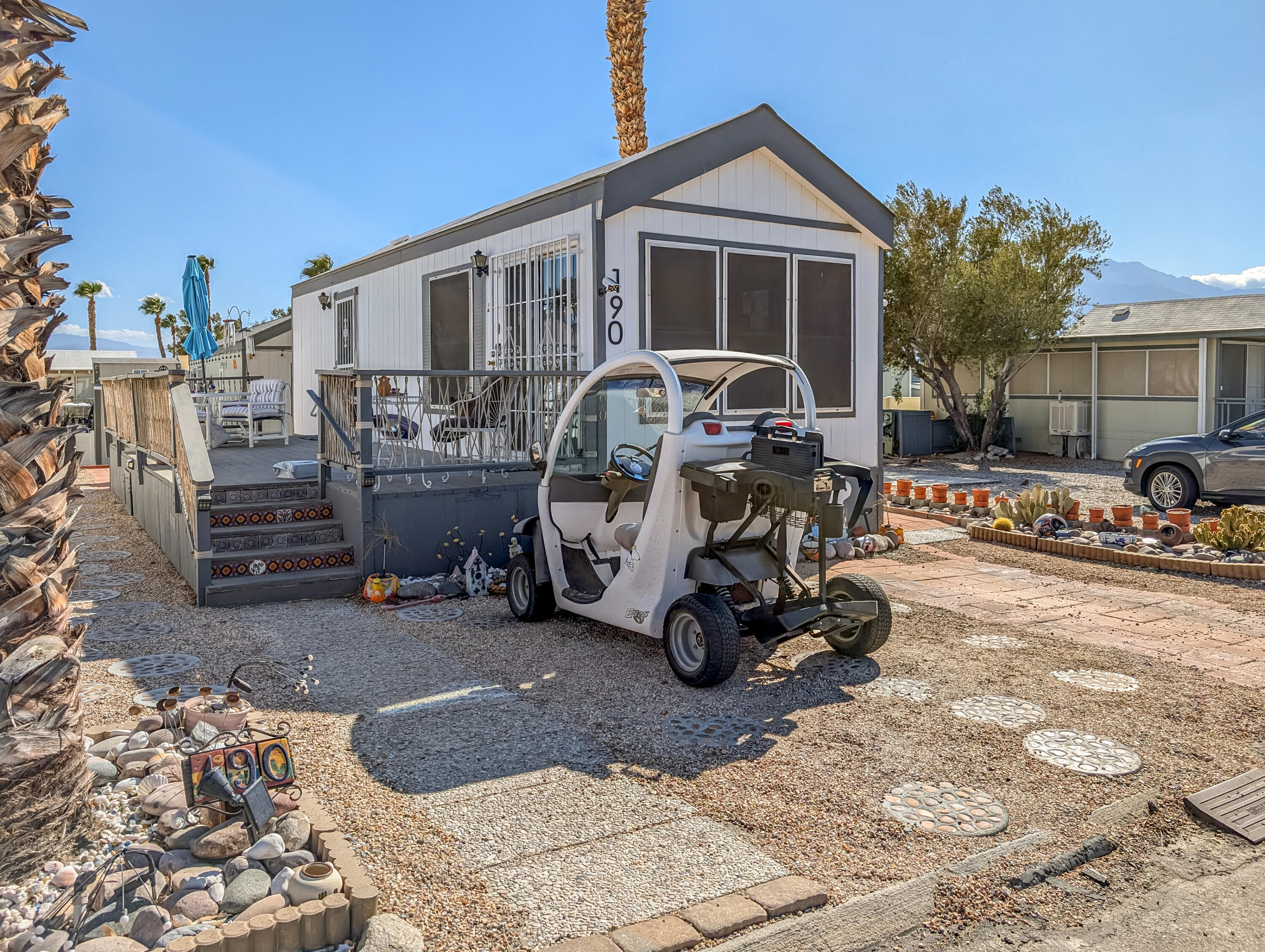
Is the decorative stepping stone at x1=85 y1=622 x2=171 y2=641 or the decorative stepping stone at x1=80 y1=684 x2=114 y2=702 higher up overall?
the decorative stepping stone at x1=85 y1=622 x2=171 y2=641

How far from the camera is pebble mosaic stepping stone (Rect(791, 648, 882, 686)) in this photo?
5339 millimetres

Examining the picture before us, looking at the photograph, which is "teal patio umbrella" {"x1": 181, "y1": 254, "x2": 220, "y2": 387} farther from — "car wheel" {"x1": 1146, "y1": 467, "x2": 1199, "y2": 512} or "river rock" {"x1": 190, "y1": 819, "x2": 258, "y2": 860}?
"car wheel" {"x1": 1146, "y1": 467, "x2": 1199, "y2": 512}

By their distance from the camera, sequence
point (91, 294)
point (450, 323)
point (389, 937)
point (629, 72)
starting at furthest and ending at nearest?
point (91, 294) < point (629, 72) < point (450, 323) < point (389, 937)

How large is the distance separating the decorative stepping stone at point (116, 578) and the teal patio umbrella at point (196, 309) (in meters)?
5.13

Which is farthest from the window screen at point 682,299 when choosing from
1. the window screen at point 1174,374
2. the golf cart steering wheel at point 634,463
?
the window screen at point 1174,374

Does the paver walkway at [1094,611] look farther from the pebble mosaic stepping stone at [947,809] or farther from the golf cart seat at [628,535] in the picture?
the golf cart seat at [628,535]

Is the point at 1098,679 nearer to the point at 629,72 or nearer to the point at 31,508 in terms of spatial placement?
the point at 31,508

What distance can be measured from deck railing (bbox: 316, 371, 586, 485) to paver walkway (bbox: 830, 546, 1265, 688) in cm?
305

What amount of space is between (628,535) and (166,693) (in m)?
2.60

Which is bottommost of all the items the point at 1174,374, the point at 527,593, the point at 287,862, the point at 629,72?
the point at 287,862

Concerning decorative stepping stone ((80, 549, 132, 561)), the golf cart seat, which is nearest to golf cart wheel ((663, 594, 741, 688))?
the golf cart seat

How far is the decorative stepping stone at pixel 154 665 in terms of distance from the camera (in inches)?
209

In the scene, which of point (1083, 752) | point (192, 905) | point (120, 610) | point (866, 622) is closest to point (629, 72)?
point (120, 610)

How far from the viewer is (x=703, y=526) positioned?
5.31 meters
